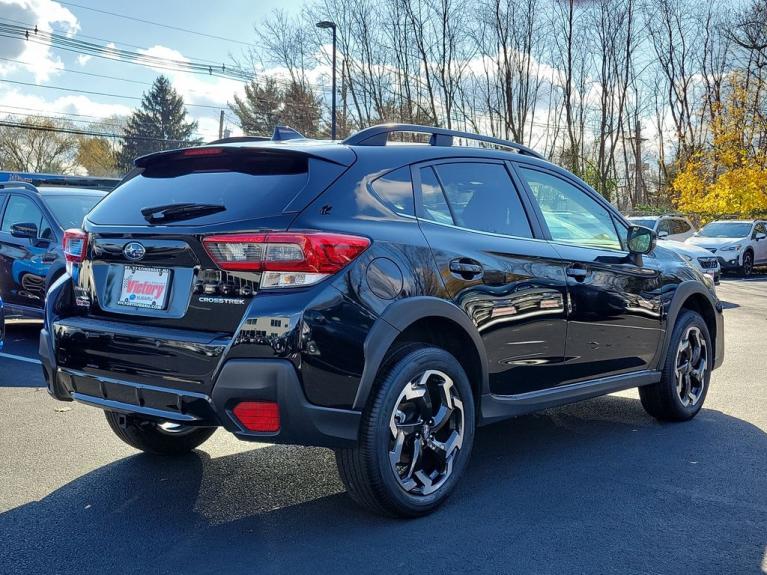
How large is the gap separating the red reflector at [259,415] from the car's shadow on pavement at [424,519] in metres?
0.51

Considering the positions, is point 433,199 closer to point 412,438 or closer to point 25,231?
point 412,438

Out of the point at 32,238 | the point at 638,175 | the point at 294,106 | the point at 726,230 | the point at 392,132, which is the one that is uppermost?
the point at 294,106

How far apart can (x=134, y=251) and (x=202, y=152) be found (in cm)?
56

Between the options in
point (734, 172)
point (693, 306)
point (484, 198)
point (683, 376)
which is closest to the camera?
point (484, 198)

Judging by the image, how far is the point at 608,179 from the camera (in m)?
36.6

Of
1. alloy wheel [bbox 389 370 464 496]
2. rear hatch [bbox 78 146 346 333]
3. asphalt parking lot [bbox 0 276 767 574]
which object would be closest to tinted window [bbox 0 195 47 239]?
asphalt parking lot [bbox 0 276 767 574]

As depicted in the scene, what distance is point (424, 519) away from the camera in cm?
370

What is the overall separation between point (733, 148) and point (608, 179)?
5392mm

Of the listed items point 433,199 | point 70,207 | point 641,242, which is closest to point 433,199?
point 433,199

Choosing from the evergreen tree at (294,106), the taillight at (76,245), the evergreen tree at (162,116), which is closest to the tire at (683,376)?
the taillight at (76,245)

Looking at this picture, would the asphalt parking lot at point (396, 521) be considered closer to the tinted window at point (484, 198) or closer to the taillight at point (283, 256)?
the taillight at point (283, 256)

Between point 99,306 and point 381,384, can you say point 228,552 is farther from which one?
point 99,306

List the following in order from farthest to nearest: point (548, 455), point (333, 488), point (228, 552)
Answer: point (548, 455)
point (333, 488)
point (228, 552)

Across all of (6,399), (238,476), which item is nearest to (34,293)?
(6,399)
